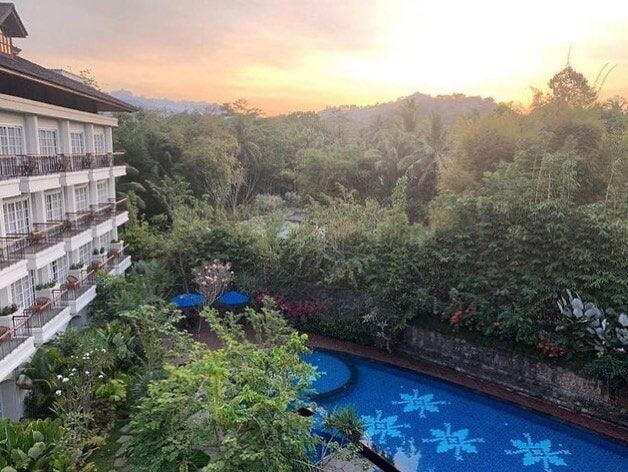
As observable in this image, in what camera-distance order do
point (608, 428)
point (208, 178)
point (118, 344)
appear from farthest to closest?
point (208, 178)
point (118, 344)
point (608, 428)

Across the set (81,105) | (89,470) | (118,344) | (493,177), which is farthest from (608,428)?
(81,105)

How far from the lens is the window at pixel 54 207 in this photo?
1470 cm

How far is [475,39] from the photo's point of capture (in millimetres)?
17438

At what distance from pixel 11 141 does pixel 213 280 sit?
728 cm

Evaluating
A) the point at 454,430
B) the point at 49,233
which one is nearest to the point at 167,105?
the point at 49,233

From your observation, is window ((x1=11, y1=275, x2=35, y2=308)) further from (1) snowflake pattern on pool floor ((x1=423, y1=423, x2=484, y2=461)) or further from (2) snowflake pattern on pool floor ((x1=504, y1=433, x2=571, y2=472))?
(2) snowflake pattern on pool floor ((x1=504, y1=433, x2=571, y2=472))

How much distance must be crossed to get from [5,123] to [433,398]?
13.1 meters

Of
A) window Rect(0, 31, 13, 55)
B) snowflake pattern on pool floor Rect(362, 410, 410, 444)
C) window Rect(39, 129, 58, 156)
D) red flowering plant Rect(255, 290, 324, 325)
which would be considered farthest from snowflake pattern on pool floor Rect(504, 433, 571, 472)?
window Rect(0, 31, 13, 55)

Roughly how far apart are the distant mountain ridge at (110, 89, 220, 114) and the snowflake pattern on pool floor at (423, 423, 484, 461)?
20.1m

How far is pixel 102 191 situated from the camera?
19031 mm

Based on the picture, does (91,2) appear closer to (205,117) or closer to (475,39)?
(475,39)

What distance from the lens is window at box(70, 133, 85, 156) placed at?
16469mm

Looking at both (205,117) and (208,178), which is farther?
(205,117)

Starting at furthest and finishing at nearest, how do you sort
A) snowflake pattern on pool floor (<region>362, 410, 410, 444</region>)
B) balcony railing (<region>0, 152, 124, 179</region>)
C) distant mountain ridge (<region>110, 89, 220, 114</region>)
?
distant mountain ridge (<region>110, 89, 220, 114</region>), balcony railing (<region>0, 152, 124, 179</region>), snowflake pattern on pool floor (<region>362, 410, 410, 444</region>)
